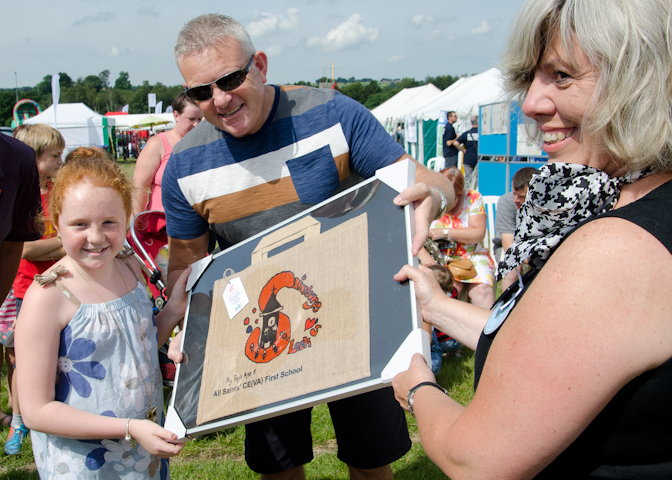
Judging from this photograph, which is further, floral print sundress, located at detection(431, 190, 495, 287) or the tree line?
the tree line

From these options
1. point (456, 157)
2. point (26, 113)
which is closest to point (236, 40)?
point (456, 157)

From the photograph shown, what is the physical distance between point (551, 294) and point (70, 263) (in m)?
1.69

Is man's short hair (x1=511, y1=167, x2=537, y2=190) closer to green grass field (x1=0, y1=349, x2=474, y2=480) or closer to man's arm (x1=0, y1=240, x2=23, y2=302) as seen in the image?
green grass field (x1=0, y1=349, x2=474, y2=480)

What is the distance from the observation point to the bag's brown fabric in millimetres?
1299

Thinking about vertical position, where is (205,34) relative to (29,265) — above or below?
above

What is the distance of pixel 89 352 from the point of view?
170cm

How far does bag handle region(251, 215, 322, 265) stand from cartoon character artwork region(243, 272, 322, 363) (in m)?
0.14

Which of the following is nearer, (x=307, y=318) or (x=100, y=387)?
(x=307, y=318)

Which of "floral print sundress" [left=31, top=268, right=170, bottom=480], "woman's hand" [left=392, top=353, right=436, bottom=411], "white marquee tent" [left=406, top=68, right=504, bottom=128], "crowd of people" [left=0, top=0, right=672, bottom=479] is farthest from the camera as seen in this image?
"white marquee tent" [left=406, top=68, right=504, bottom=128]

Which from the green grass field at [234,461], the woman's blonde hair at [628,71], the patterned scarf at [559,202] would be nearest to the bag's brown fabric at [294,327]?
the patterned scarf at [559,202]

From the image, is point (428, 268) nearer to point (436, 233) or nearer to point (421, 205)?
point (421, 205)

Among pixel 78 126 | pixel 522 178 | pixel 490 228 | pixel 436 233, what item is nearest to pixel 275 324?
pixel 436 233

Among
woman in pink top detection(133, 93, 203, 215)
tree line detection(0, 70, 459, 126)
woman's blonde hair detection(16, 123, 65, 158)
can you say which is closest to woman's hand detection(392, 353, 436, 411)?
woman in pink top detection(133, 93, 203, 215)

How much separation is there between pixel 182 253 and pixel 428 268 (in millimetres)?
1151
